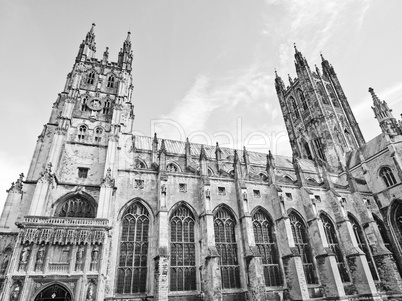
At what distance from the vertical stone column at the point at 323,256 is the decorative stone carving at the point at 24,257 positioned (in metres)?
22.8

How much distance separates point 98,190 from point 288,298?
18.0m

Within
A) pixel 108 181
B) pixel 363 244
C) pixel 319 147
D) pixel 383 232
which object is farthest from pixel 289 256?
pixel 319 147

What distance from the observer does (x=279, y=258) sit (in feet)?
73.2

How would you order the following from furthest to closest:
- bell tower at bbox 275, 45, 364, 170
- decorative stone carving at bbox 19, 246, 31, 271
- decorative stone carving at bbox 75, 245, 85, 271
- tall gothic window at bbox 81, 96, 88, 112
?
1. bell tower at bbox 275, 45, 364, 170
2. tall gothic window at bbox 81, 96, 88, 112
3. decorative stone carving at bbox 75, 245, 85, 271
4. decorative stone carving at bbox 19, 246, 31, 271

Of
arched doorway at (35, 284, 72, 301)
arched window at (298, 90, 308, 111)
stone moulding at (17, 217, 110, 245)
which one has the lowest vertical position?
arched doorway at (35, 284, 72, 301)

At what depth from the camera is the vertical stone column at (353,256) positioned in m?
22.0

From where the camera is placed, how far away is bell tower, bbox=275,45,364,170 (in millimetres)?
40469

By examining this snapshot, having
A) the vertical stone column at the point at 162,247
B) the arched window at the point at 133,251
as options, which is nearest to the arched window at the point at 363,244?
the vertical stone column at the point at 162,247

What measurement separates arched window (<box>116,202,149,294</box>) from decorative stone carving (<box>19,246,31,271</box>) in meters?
5.73

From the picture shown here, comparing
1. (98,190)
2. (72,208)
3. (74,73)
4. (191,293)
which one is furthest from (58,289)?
(74,73)

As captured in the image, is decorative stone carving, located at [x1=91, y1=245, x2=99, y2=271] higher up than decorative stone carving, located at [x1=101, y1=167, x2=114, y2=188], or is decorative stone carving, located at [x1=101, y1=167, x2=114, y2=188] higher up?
decorative stone carving, located at [x1=101, y1=167, x2=114, y2=188]

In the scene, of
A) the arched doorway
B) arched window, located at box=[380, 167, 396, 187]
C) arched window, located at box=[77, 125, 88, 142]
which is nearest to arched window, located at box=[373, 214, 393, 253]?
arched window, located at box=[380, 167, 396, 187]

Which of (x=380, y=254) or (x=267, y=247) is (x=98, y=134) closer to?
(x=267, y=247)

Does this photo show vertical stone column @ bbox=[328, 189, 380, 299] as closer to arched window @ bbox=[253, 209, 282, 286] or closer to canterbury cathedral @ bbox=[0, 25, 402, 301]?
canterbury cathedral @ bbox=[0, 25, 402, 301]
